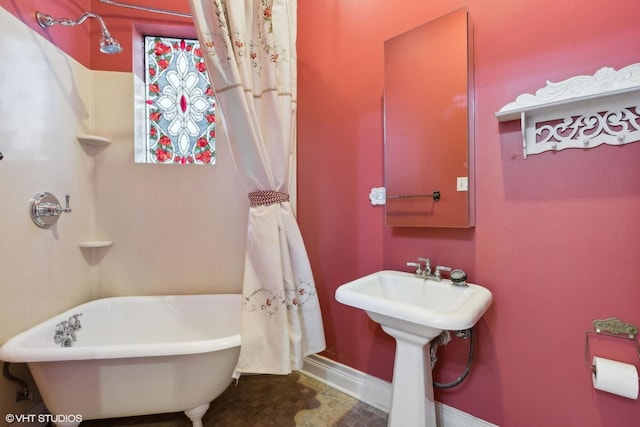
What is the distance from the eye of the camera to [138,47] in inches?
78.0

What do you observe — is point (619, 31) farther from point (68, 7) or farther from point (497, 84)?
point (68, 7)

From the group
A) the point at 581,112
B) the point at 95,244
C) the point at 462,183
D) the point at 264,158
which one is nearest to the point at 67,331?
the point at 95,244

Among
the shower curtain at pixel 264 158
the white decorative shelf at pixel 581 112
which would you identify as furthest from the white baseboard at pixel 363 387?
the white decorative shelf at pixel 581 112

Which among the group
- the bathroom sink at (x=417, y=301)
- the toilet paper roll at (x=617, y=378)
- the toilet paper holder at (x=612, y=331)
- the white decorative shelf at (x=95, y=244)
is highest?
the white decorative shelf at (x=95, y=244)

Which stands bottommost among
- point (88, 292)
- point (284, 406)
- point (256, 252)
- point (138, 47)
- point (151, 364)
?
point (284, 406)

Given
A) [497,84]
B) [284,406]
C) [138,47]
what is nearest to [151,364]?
[284,406]

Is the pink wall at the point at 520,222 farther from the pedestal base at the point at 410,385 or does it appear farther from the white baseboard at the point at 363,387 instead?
the pedestal base at the point at 410,385

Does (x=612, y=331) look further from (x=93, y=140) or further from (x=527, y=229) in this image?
(x=93, y=140)

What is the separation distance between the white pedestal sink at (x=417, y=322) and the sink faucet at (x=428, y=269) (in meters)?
→ 0.03

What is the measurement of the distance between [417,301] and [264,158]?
1010mm

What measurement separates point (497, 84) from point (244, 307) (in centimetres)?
152

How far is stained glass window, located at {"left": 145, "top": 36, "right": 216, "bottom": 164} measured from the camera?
211cm

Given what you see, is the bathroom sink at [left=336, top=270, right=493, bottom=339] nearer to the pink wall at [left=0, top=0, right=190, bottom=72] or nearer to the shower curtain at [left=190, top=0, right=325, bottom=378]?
the shower curtain at [left=190, top=0, right=325, bottom=378]

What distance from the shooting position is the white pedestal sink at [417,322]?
94 cm
